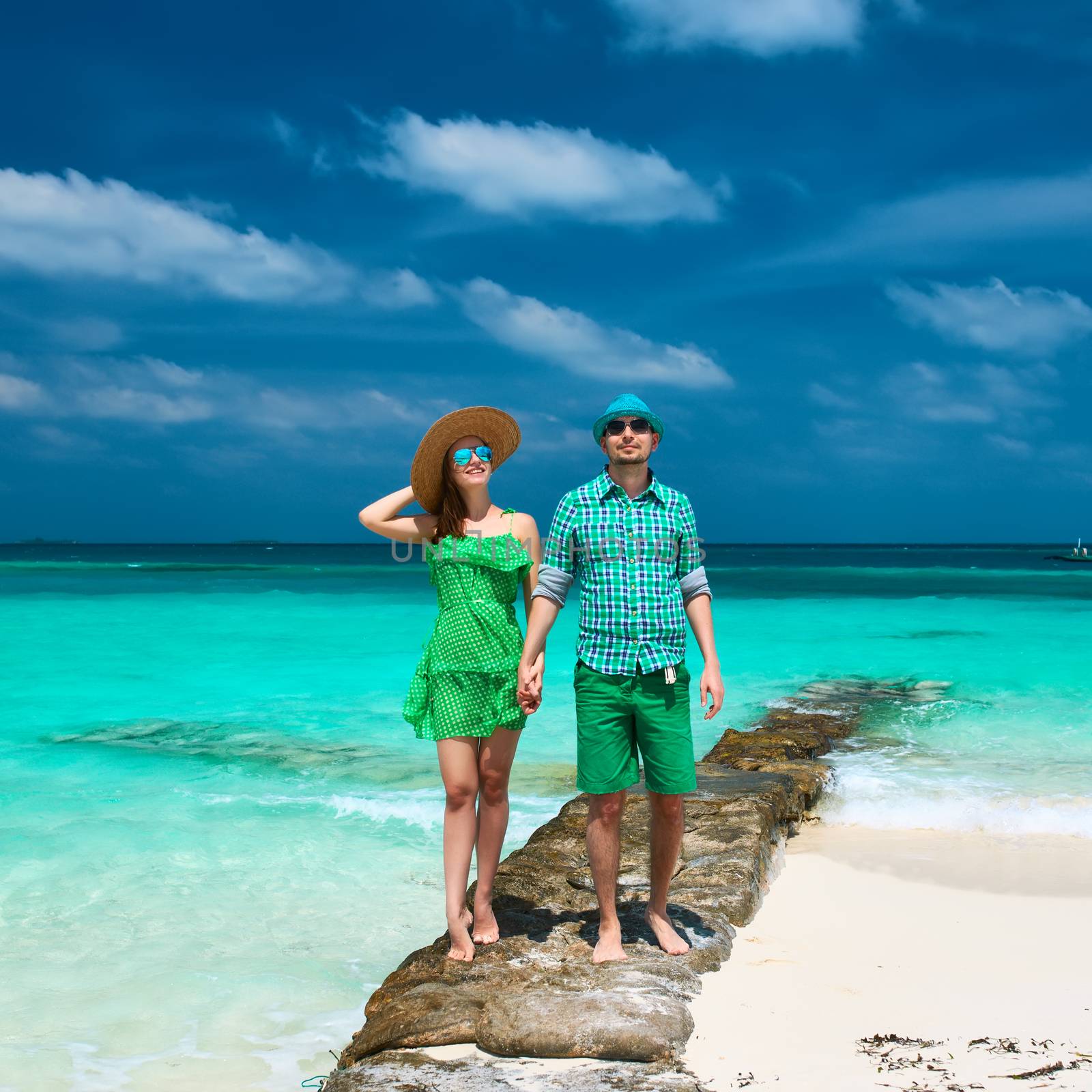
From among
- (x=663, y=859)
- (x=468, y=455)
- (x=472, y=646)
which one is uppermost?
(x=468, y=455)

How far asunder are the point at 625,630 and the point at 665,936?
1196mm

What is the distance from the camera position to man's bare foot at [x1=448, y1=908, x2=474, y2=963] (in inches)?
139

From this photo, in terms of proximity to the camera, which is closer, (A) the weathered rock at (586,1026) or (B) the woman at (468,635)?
(A) the weathered rock at (586,1026)

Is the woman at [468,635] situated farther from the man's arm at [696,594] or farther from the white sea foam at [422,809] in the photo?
the white sea foam at [422,809]

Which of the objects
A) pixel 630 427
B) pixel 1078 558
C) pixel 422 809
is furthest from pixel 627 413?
pixel 1078 558

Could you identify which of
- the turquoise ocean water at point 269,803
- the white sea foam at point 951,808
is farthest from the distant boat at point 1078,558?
the white sea foam at point 951,808

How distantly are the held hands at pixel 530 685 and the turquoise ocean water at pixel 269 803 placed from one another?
5.35ft

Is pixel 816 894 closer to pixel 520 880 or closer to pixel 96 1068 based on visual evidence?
pixel 520 880

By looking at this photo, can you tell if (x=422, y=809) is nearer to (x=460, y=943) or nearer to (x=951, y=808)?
(x=460, y=943)

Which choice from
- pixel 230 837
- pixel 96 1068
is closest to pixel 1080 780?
pixel 230 837

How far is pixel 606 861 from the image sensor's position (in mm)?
3480

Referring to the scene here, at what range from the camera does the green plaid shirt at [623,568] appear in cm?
332

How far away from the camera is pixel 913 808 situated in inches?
261

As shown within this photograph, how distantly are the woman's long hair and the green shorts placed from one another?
665mm
